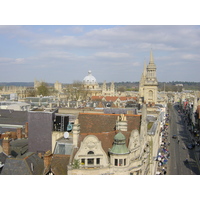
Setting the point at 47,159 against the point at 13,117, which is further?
the point at 13,117

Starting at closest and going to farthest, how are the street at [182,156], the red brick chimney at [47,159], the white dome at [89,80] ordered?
the red brick chimney at [47,159] → the street at [182,156] → the white dome at [89,80]

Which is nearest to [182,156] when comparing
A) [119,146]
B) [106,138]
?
[106,138]

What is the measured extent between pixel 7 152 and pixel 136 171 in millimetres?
13795

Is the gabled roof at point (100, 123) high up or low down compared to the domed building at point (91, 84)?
down

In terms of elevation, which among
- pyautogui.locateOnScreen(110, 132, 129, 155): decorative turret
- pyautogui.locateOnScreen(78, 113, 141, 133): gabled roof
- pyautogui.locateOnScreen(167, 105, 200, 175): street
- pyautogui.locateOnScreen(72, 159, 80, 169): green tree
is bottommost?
pyautogui.locateOnScreen(167, 105, 200, 175): street

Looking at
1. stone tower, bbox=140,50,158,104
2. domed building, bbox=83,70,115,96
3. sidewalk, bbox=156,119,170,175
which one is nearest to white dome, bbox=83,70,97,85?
domed building, bbox=83,70,115,96

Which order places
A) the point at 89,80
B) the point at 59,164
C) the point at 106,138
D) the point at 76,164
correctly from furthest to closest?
the point at 89,80 < the point at 59,164 < the point at 106,138 < the point at 76,164

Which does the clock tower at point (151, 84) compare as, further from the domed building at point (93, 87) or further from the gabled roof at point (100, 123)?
the gabled roof at point (100, 123)

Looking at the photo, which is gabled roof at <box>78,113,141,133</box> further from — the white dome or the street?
the white dome

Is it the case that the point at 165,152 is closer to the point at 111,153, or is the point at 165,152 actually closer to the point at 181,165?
the point at 181,165

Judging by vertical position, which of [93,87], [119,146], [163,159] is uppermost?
[93,87]

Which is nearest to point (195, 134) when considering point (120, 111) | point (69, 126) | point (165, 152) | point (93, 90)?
point (165, 152)

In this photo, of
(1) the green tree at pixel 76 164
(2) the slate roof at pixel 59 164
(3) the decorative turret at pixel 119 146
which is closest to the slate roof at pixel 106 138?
(3) the decorative turret at pixel 119 146

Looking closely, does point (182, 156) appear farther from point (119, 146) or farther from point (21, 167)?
point (21, 167)
